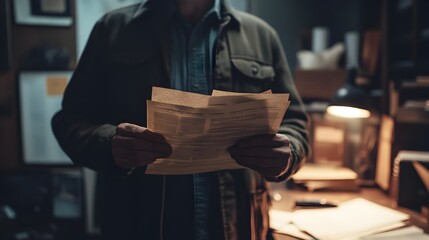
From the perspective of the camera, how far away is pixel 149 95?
124cm

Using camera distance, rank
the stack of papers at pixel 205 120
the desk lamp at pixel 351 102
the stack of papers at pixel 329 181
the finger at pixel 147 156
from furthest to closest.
→ 1. the stack of papers at pixel 329 181
2. the desk lamp at pixel 351 102
3. the finger at pixel 147 156
4. the stack of papers at pixel 205 120

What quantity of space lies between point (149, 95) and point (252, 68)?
31 cm

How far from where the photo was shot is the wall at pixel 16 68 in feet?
8.77

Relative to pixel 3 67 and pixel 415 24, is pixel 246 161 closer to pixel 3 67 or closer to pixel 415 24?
pixel 415 24

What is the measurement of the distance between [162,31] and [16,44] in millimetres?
1725

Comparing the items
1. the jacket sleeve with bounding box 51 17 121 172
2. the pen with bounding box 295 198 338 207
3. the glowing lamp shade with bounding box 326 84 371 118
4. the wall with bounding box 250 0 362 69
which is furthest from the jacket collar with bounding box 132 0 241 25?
the wall with bounding box 250 0 362 69

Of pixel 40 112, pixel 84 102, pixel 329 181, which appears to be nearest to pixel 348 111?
pixel 329 181

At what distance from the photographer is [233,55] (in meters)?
1.31

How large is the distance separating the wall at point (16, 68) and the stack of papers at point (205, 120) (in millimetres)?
1967

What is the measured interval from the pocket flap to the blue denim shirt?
80mm

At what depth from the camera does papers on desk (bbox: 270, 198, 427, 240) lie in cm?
125

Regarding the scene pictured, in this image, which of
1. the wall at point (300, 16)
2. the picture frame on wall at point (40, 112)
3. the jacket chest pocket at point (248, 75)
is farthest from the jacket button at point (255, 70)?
the picture frame on wall at point (40, 112)

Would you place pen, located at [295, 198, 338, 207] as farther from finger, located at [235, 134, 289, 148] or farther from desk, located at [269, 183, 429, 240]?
finger, located at [235, 134, 289, 148]

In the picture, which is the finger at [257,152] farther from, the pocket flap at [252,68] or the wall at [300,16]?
the wall at [300,16]
